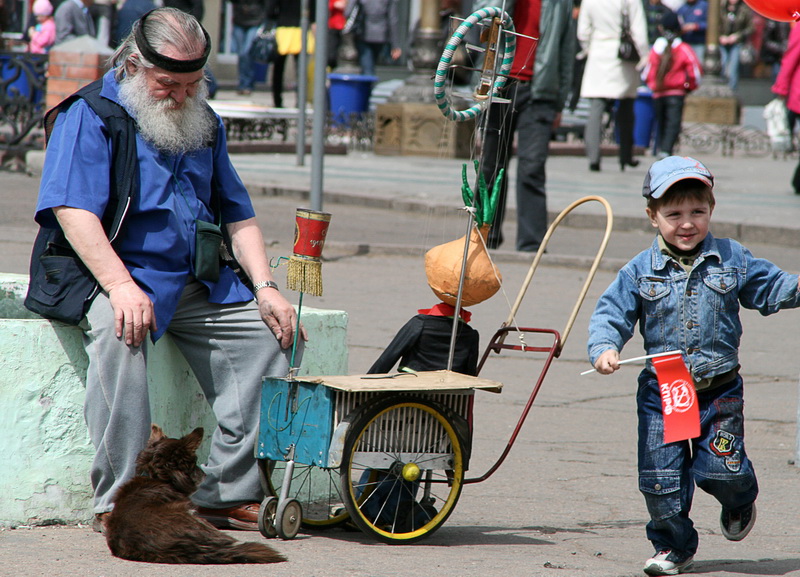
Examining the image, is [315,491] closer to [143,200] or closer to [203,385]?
[203,385]

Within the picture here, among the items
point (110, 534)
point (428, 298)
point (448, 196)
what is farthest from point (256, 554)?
point (448, 196)

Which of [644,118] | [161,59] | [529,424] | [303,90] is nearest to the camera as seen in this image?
[161,59]

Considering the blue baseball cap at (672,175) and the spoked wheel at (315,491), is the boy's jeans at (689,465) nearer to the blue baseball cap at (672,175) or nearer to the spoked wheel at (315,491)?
the blue baseball cap at (672,175)

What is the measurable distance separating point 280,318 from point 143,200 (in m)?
0.55

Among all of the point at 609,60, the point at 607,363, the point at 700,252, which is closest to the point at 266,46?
the point at 609,60

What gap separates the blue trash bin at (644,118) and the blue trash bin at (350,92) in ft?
13.6

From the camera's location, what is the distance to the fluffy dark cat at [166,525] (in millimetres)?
3363

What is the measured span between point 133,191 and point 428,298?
4286mm

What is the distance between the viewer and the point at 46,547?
3539mm

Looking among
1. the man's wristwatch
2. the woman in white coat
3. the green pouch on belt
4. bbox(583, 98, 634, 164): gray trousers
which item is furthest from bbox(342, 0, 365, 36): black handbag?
the green pouch on belt

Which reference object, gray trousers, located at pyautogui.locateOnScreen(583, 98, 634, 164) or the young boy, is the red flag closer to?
the young boy

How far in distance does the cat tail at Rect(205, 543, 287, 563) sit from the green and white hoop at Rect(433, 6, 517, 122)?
1423 millimetres

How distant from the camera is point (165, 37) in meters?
3.89

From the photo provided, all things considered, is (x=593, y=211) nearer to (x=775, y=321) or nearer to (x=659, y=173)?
(x=775, y=321)
